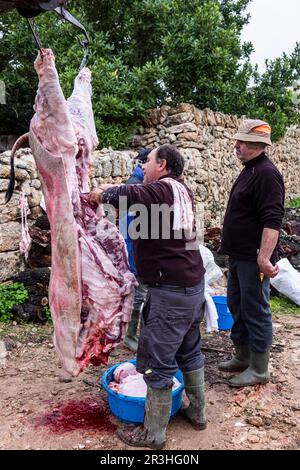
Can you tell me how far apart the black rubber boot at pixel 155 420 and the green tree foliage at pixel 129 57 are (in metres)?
6.44

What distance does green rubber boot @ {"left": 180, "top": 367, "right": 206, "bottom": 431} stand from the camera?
3.18m

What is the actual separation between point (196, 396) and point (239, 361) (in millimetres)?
1151

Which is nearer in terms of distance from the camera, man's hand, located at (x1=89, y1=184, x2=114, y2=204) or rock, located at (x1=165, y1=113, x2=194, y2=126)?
man's hand, located at (x1=89, y1=184, x2=114, y2=204)

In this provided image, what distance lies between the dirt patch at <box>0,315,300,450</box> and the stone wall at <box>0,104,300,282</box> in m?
1.61

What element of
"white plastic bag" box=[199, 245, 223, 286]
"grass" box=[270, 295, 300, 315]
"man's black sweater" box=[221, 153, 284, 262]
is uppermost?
"man's black sweater" box=[221, 153, 284, 262]

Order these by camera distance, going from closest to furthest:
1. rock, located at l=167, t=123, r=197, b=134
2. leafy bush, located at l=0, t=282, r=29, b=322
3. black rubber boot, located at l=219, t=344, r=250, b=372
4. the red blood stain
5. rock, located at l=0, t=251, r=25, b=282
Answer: the red blood stain
black rubber boot, located at l=219, t=344, r=250, b=372
leafy bush, located at l=0, t=282, r=29, b=322
rock, located at l=0, t=251, r=25, b=282
rock, located at l=167, t=123, r=197, b=134

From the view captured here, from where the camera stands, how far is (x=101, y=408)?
3.52 meters

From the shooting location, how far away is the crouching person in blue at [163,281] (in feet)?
9.42

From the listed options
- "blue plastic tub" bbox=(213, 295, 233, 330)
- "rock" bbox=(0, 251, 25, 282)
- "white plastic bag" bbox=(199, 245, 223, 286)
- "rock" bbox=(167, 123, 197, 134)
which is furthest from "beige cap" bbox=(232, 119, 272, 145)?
"rock" bbox=(167, 123, 197, 134)

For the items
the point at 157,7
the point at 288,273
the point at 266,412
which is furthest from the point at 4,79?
the point at 266,412

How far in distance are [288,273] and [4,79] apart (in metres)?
7.11

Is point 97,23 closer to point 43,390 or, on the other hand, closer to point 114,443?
point 43,390

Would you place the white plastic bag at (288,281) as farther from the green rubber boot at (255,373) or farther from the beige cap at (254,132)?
the beige cap at (254,132)

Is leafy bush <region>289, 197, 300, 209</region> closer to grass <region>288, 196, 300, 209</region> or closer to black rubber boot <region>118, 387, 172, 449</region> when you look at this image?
grass <region>288, 196, 300, 209</region>
